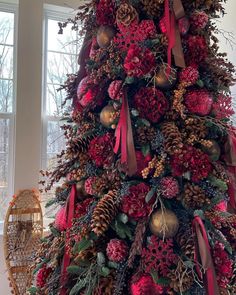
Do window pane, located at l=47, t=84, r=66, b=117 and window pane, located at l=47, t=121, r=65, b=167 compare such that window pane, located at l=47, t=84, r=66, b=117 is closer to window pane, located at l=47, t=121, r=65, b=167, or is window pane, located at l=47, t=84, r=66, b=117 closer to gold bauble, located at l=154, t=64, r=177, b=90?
window pane, located at l=47, t=121, r=65, b=167

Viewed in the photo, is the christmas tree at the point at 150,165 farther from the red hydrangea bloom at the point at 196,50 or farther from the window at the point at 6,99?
the window at the point at 6,99

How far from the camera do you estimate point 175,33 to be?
1027mm

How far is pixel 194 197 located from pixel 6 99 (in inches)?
78.1

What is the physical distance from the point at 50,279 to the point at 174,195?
0.54 m

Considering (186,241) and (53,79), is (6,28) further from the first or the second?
(186,241)

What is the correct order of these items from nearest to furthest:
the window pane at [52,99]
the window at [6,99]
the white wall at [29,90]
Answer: the white wall at [29,90] → the window at [6,99] → the window pane at [52,99]

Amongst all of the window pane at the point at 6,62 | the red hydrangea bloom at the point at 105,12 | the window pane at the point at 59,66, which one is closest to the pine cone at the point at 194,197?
the red hydrangea bloom at the point at 105,12

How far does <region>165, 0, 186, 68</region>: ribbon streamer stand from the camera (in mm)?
1020

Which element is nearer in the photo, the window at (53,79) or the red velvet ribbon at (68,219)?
the red velvet ribbon at (68,219)

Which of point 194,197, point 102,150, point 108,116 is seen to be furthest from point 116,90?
point 194,197

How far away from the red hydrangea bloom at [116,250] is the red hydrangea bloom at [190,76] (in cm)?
58

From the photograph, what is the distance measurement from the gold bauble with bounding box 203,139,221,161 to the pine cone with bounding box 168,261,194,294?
0.37 metres

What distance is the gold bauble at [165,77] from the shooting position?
1017 millimetres

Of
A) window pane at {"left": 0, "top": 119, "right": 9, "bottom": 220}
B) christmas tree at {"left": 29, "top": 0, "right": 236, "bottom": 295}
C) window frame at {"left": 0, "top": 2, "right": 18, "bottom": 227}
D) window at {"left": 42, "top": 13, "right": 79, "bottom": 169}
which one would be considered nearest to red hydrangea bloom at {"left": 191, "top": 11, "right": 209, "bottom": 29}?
christmas tree at {"left": 29, "top": 0, "right": 236, "bottom": 295}
